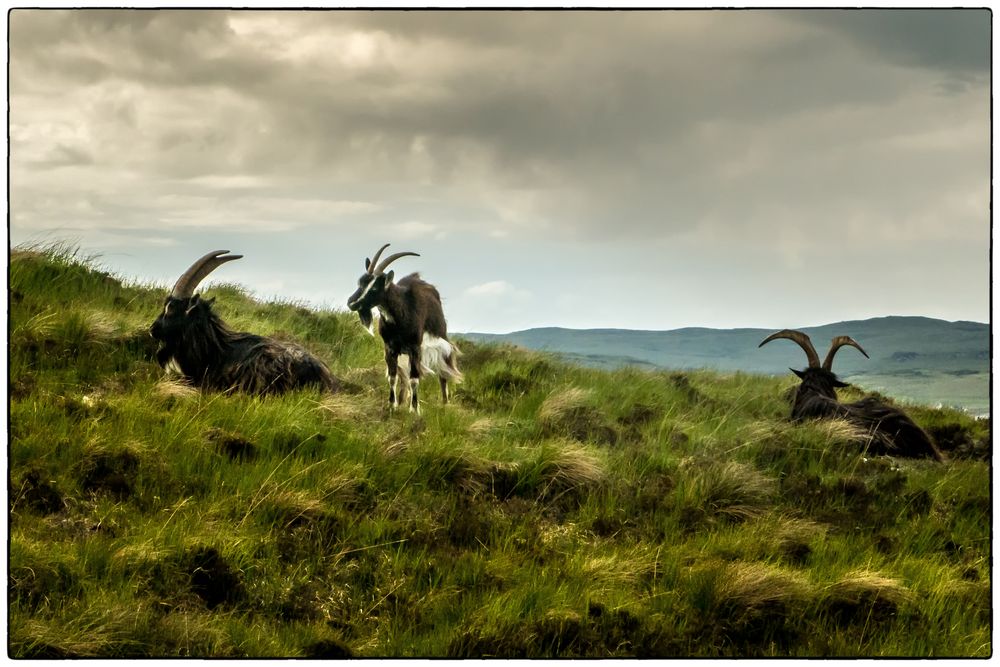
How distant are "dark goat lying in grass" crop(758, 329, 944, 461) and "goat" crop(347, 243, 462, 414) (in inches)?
203

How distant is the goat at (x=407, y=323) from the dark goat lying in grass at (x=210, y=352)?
1115 mm

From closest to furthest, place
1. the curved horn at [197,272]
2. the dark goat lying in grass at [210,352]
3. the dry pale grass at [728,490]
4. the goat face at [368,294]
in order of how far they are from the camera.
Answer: the dry pale grass at [728,490] → the curved horn at [197,272] → the dark goat lying in grass at [210,352] → the goat face at [368,294]

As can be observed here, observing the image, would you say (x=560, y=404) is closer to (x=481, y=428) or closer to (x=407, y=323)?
(x=481, y=428)

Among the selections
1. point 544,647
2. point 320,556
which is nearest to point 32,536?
point 320,556

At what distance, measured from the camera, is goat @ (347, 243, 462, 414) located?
1238 cm

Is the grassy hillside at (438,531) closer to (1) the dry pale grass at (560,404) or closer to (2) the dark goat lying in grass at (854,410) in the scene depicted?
(1) the dry pale grass at (560,404)

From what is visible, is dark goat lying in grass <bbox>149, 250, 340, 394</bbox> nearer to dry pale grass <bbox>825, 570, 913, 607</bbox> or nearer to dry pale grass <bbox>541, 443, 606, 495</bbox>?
dry pale grass <bbox>541, 443, 606, 495</bbox>

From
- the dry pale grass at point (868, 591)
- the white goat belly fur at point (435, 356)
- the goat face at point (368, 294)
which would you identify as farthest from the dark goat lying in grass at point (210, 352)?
the dry pale grass at point (868, 591)

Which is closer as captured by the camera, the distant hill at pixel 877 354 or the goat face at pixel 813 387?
the distant hill at pixel 877 354

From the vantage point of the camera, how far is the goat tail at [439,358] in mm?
13625

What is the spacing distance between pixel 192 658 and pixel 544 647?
2.50m

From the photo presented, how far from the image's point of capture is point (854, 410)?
14.3 meters

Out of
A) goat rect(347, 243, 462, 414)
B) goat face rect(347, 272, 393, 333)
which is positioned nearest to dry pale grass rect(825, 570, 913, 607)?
goat rect(347, 243, 462, 414)

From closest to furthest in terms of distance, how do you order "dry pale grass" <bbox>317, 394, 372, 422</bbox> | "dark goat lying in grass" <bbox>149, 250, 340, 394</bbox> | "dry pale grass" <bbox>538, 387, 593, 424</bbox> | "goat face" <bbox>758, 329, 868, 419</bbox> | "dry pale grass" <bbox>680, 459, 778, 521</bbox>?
"dry pale grass" <bbox>680, 459, 778, 521</bbox> < "dry pale grass" <bbox>317, 394, 372, 422</bbox> < "dark goat lying in grass" <bbox>149, 250, 340, 394</bbox> < "dry pale grass" <bbox>538, 387, 593, 424</bbox> < "goat face" <bbox>758, 329, 868, 419</bbox>
